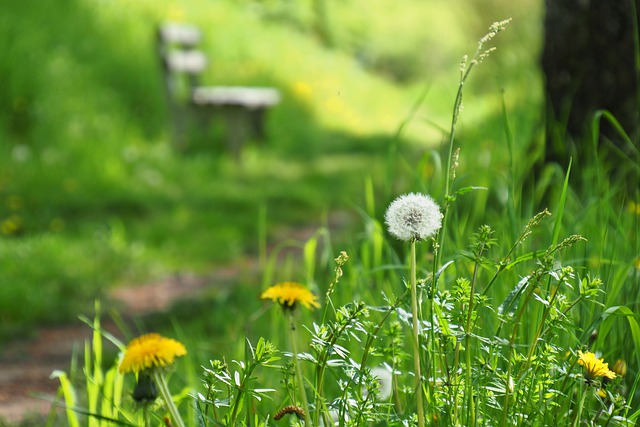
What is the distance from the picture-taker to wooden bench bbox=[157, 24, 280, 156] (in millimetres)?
8078

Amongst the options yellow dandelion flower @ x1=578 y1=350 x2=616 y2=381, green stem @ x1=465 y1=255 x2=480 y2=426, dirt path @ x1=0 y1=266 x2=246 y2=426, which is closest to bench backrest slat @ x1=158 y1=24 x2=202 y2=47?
dirt path @ x1=0 y1=266 x2=246 y2=426

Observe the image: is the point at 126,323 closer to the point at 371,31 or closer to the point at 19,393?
the point at 19,393

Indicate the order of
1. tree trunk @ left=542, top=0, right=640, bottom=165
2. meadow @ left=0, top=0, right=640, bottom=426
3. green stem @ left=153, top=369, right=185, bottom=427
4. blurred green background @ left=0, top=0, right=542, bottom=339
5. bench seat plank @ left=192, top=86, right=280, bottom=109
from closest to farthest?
green stem @ left=153, top=369, right=185, bottom=427, meadow @ left=0, top=0, right=640, bottom=426, tree trunk @ left=542, top=0, right=640, bottom=165, blurred green background @ left=0, top=0, right=542, bottom=339, bench seat plank @ left=192, top=86, right=280, bottom=109

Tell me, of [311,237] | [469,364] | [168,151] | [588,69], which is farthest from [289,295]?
[168,151]

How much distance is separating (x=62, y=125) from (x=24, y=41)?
0.92 m

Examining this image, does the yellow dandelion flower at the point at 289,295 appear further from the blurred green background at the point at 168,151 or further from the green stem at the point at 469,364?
the blurred green background at the point at 168,151

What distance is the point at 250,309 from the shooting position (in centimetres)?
376

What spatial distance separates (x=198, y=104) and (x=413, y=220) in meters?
7.26

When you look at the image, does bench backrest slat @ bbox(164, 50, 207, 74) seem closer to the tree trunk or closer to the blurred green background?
the blurred green background

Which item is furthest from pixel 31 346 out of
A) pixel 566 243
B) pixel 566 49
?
pixel 566 243

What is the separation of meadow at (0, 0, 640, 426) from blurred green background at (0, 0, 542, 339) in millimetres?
23

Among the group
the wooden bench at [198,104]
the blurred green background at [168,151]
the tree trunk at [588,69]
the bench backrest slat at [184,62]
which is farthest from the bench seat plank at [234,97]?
the tree trunk at [588,69]

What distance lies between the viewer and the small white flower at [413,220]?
1210 millimetres

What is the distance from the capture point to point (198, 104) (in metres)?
8.28
